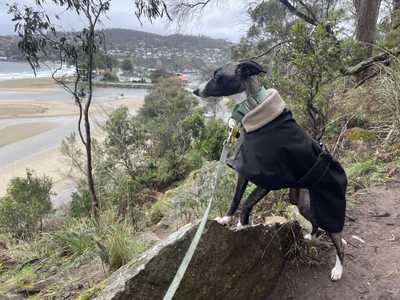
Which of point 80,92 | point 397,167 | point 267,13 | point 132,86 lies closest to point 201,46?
point 132,86

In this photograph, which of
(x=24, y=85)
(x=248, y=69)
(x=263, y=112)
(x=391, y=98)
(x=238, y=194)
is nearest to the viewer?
(x=263, y=112)

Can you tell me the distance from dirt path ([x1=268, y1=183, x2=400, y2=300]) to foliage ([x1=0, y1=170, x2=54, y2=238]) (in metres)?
7.90

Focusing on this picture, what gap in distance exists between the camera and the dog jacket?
228cm

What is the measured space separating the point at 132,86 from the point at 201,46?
1267 cm

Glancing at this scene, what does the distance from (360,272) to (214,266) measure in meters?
1.19

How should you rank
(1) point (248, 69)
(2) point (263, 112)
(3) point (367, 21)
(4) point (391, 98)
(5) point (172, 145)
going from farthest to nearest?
(5) point (172, 145) < (3) point (367, 21) < (4) point (391, 98) < (1) point (248, 69) < (2) point (263, 112)

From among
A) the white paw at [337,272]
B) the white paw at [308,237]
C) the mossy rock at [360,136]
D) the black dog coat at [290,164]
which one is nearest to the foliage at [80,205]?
the mossy rock at [360,136]

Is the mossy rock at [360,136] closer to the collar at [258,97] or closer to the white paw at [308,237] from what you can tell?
the white paw at [308,237]

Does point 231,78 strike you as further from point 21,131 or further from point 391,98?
point 21,131

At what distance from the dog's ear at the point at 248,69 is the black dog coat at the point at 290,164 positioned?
0.30 m

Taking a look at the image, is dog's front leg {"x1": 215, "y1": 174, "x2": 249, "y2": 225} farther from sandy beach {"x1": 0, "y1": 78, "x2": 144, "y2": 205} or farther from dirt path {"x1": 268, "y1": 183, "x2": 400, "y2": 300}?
sandy beach {"x1": 0, "y1": 78, "x2": 144, "y2": 205}

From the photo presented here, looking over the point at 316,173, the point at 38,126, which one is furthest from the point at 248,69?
the point at 38,126

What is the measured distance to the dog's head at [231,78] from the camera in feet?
7.79

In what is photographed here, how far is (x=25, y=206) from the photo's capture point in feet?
38.3
